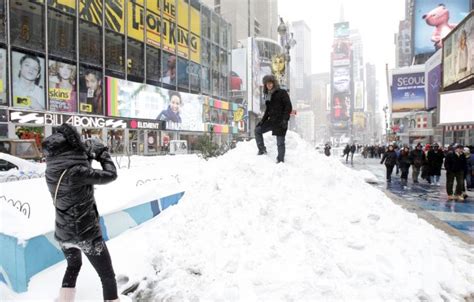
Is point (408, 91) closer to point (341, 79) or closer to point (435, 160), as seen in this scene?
point (435, 160)

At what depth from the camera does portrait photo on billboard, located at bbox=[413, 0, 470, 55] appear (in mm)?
49938

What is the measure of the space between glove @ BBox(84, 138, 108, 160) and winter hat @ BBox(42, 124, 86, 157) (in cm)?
16

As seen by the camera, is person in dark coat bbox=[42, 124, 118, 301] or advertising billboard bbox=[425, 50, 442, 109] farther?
advertising billboard bbox=[425, 50, 442, 109]

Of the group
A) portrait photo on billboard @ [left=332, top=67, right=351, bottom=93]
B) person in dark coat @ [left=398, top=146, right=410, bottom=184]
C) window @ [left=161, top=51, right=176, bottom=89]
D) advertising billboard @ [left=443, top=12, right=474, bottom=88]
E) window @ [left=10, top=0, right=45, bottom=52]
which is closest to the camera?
person in dark coat @ [left=398, top=146, right=410, bottom=184]

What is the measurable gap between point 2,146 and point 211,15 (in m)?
39.5

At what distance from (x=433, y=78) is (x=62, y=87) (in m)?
46.6

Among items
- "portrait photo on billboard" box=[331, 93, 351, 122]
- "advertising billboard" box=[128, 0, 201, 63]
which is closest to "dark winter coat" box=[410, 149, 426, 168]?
"advertising billboard" box=[128, 0, 201, 63]

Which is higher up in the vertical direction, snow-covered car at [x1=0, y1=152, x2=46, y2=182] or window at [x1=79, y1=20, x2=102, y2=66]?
window at [x1=79, y1=20, x2=102, y2=66]

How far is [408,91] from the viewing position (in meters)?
62.1

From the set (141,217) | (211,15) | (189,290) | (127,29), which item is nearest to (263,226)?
(189,290)

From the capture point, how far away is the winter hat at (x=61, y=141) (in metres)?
2.65

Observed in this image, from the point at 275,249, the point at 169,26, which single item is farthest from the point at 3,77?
the point at 275,249

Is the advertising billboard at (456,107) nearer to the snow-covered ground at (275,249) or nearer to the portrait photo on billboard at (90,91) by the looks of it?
the snow-covered ground at (275,249)

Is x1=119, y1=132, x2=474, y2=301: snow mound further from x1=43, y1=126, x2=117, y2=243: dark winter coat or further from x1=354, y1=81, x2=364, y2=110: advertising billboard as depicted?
x1=354, y1=81, x2=364, y2=110: advertising billboard
